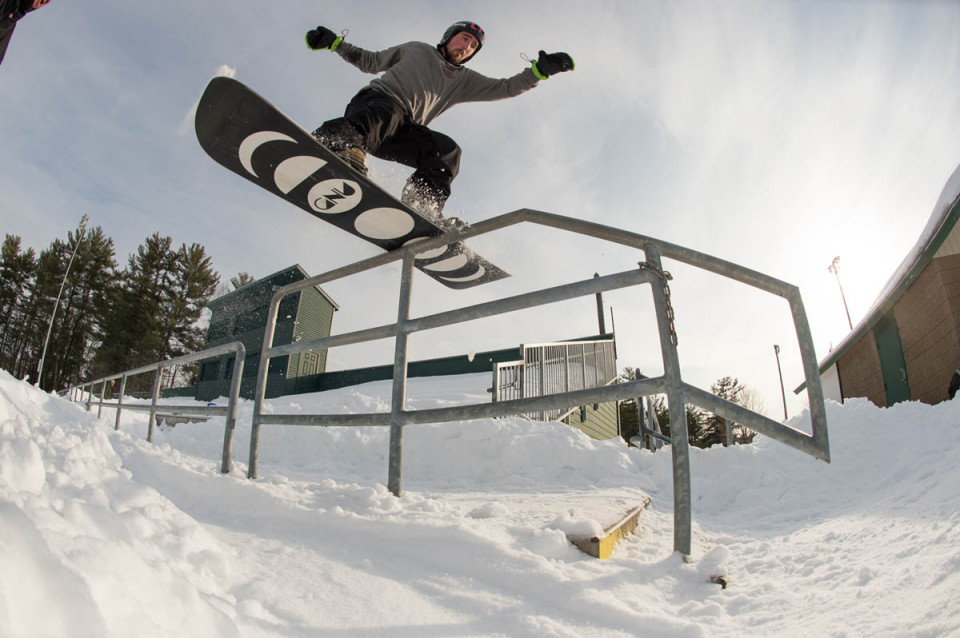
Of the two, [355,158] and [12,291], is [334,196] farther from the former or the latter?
[12,291]

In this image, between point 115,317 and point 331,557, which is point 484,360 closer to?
point 331,557

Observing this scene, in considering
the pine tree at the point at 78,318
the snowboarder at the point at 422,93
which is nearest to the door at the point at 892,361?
the snowboarder at the point at 422,93

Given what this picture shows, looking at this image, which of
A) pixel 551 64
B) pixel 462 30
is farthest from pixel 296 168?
pixel 551 64

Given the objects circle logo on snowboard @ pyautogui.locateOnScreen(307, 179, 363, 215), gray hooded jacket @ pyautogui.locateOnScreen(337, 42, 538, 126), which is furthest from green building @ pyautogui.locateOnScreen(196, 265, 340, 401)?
circle logo on snowboard @ pyautogui.locateOnScreen(307, 179, 363, 215)

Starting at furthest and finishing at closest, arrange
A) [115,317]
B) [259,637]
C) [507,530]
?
[115,317], [507,530], [259,637]

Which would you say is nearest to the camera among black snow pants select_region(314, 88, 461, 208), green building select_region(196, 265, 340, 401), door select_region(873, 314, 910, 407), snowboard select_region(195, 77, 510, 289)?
snowboard select_region(195, 77, 510, 289)

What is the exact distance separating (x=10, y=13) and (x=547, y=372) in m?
7.72

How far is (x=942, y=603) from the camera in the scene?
3.38ft

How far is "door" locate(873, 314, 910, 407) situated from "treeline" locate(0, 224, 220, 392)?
106ft

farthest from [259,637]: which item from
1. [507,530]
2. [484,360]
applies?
[484,360]

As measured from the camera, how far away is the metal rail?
1617 millimetres

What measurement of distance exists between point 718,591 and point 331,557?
114 centimetres

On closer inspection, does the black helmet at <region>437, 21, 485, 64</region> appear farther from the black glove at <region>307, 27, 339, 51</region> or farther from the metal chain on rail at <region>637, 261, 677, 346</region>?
the metal chain on rail at <region>637, 261, 677, 346</region>

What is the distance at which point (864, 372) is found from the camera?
1204cm
